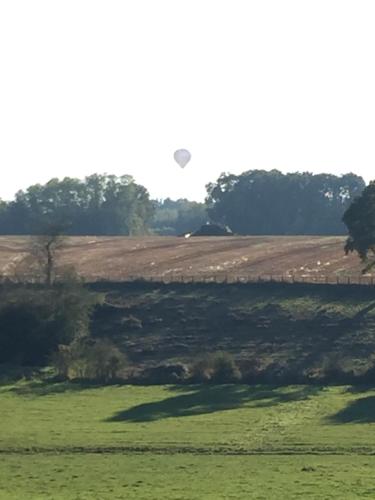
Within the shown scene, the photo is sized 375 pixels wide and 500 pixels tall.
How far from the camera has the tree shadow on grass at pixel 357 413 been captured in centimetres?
6059

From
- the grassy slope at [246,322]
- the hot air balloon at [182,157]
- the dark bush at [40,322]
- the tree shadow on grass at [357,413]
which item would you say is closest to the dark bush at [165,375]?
the grassy slope at [246,322]

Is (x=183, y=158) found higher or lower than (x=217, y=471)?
higher

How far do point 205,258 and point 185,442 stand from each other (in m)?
66.3

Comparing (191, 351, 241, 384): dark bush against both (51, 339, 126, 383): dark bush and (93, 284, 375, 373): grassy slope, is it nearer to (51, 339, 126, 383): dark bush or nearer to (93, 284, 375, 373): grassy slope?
(93, 284, 375, 373): grassy slope

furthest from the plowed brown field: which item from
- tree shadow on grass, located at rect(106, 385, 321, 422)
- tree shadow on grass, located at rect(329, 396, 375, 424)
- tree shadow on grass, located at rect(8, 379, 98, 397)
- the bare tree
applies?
tree shadow on grass, located at rect(329, 396, 375, 424)

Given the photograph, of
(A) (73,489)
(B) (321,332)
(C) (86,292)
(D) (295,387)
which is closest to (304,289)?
(B) (321,332)

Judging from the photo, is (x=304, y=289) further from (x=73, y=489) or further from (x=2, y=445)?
(x=73, y=489)

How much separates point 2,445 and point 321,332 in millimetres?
35752

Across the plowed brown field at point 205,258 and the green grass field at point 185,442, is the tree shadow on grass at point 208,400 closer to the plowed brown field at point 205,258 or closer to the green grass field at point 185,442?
the green grass field at point 185,442

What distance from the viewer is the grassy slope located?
8381 centimetres

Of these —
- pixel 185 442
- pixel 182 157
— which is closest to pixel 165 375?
pixel 185 442

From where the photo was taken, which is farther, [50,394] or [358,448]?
[50,394]

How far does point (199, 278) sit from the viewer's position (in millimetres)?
102812

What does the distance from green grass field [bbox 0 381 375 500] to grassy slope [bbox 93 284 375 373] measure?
10688 millimetres
